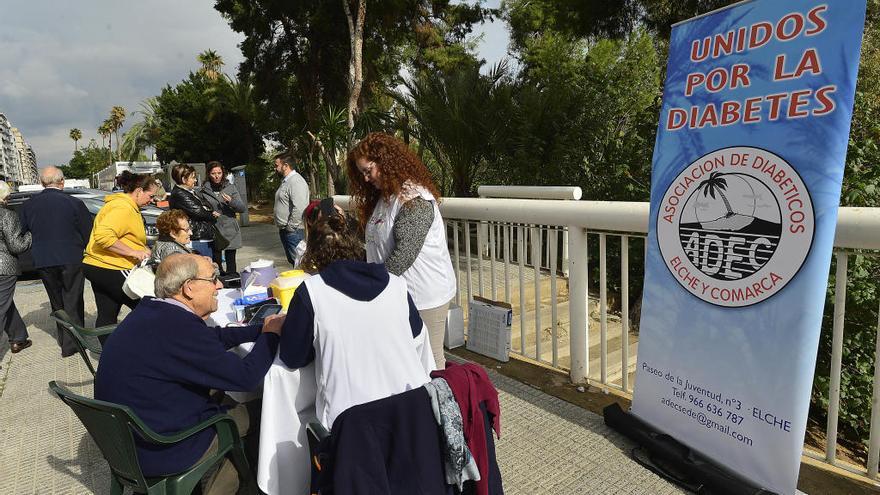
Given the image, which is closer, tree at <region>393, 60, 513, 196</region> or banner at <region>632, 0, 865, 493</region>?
banner at <region>632, 0, 865, 493</region>

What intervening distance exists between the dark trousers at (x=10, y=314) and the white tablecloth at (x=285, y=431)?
12.4 ft

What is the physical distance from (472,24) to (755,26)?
670 inches

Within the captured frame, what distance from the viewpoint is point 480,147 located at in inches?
345

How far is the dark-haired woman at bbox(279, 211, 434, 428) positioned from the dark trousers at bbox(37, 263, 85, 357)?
364 centimetres

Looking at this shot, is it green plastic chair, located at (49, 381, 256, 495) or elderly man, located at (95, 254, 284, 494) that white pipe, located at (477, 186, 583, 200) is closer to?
elderly man, located at (95, 254, 284, 494)

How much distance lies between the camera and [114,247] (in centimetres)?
382

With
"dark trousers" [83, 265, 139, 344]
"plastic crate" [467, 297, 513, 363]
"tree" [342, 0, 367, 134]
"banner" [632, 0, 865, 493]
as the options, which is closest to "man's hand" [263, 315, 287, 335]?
"banner" [632, 0, 865, 493]

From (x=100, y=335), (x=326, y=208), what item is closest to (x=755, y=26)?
(x=326, y=208)

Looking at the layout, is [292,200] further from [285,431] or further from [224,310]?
[285,431]

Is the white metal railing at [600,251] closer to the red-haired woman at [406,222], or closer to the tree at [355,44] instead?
the red-haired woman at [406,222]

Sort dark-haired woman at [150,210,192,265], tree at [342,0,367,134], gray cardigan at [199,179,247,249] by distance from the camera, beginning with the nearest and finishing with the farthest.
Answer: dark-haired woman at [150,210,192,265], gray cardigan at [199,179,247,249], tree at [342,0,367,134]

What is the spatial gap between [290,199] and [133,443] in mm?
4124

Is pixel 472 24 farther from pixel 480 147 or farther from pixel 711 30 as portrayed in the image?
pixel 711 30

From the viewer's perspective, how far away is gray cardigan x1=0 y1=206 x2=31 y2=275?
4260mm
